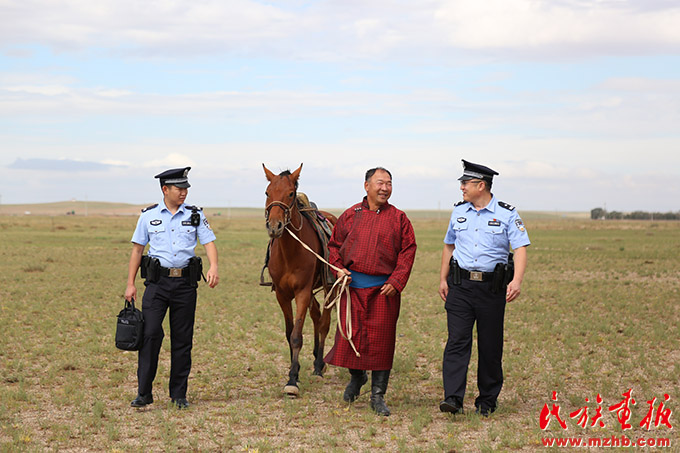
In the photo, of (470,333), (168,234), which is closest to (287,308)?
(168,234)

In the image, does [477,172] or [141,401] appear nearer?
[477,172]

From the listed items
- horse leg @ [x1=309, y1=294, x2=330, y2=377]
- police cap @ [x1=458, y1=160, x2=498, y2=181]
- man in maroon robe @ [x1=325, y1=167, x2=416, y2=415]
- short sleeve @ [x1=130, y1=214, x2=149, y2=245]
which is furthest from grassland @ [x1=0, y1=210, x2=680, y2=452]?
police cap @ [x1=458, y1=160, x2=498, y2=181]

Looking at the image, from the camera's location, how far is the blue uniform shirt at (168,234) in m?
6.91

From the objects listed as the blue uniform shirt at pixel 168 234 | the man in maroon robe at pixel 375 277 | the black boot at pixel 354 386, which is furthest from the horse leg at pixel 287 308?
the blue uniform shirt at pixel 168 234

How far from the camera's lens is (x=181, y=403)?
7.11 m

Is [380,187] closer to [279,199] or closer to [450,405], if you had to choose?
[279,199]

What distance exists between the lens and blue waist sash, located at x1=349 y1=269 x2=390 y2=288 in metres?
7.03

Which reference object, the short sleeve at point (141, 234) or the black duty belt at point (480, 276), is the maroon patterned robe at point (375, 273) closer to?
the black duty belt at point (480, 276)

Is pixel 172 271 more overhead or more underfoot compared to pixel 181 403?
more overhead

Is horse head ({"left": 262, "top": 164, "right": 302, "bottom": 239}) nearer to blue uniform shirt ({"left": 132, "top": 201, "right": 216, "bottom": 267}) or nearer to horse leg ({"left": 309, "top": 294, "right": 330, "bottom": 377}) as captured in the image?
blue uniform shirt ({"left": 132, "top": 201, "right": 216, "bottom": 267})

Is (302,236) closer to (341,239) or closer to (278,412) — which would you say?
(341,239)

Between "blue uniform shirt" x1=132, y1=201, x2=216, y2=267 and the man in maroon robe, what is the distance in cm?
151

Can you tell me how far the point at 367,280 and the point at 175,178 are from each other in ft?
7.09

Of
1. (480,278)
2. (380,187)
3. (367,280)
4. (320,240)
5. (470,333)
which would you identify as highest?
(380,187)
